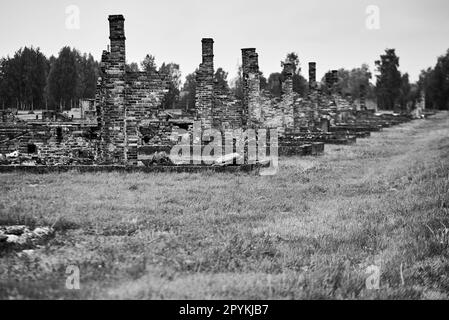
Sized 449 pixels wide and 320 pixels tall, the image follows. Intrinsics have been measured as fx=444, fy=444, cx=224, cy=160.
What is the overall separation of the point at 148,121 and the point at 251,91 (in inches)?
317

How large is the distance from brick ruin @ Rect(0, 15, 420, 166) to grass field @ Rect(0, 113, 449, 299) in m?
2.67

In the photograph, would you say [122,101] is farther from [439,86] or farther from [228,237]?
[439,86]

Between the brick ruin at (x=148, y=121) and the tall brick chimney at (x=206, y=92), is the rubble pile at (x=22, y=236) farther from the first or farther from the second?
the tall brick chimney at (x=206, y=92)

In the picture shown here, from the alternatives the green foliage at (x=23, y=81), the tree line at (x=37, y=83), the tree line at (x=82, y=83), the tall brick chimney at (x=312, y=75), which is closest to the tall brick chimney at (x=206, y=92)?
the tall brick chimney at (x=312, y=75)

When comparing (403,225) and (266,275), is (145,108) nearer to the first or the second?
(403,225)

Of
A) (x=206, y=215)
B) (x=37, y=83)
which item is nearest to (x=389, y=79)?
(x=37, y=83)

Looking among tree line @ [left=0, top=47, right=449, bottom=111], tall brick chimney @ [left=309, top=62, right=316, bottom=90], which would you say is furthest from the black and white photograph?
tree line @ [left=0, top=47, right=449, bottom=111]

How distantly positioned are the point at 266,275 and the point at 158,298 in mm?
1362

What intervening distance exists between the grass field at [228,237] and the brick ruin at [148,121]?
8.77 ft
